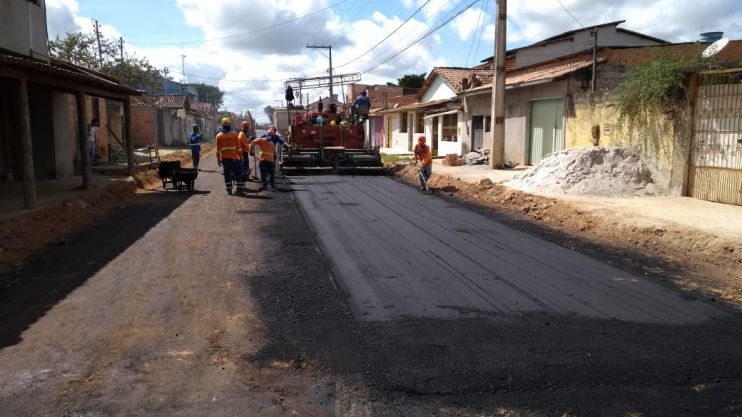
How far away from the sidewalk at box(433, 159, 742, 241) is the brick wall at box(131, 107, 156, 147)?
35162mm

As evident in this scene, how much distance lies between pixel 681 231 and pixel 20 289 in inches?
354

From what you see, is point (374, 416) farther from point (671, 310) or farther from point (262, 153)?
point (262, 153)

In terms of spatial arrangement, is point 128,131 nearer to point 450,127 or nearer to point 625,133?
point 625,133

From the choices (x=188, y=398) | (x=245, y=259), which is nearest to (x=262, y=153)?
(x=245, y=259)

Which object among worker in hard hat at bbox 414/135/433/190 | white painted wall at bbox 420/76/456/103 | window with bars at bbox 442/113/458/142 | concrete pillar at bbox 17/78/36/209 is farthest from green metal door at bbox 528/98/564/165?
concrete pillar at bbox 17/78/36/209

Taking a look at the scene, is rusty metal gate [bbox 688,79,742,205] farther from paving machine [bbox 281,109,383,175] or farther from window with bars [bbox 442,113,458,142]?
window with bars [bbox 442,113,458,142]

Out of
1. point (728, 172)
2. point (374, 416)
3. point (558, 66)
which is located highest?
point (558, 66)

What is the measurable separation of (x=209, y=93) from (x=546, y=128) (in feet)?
395

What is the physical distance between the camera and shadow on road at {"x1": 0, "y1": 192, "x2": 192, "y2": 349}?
525cm

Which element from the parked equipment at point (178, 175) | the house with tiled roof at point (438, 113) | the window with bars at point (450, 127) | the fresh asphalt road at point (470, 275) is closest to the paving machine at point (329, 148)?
the parked equipment at point (178, 175)

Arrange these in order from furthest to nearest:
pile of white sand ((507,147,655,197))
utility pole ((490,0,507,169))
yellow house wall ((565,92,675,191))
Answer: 1. utility pole ((490,0,507,169))
2. pile of white sand ((507,147,655,197))
3. yellow house wall ((565,92,675,191))

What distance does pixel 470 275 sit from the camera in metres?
6.61

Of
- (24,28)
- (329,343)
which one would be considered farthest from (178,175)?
(329,343)

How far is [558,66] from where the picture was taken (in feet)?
66.5
